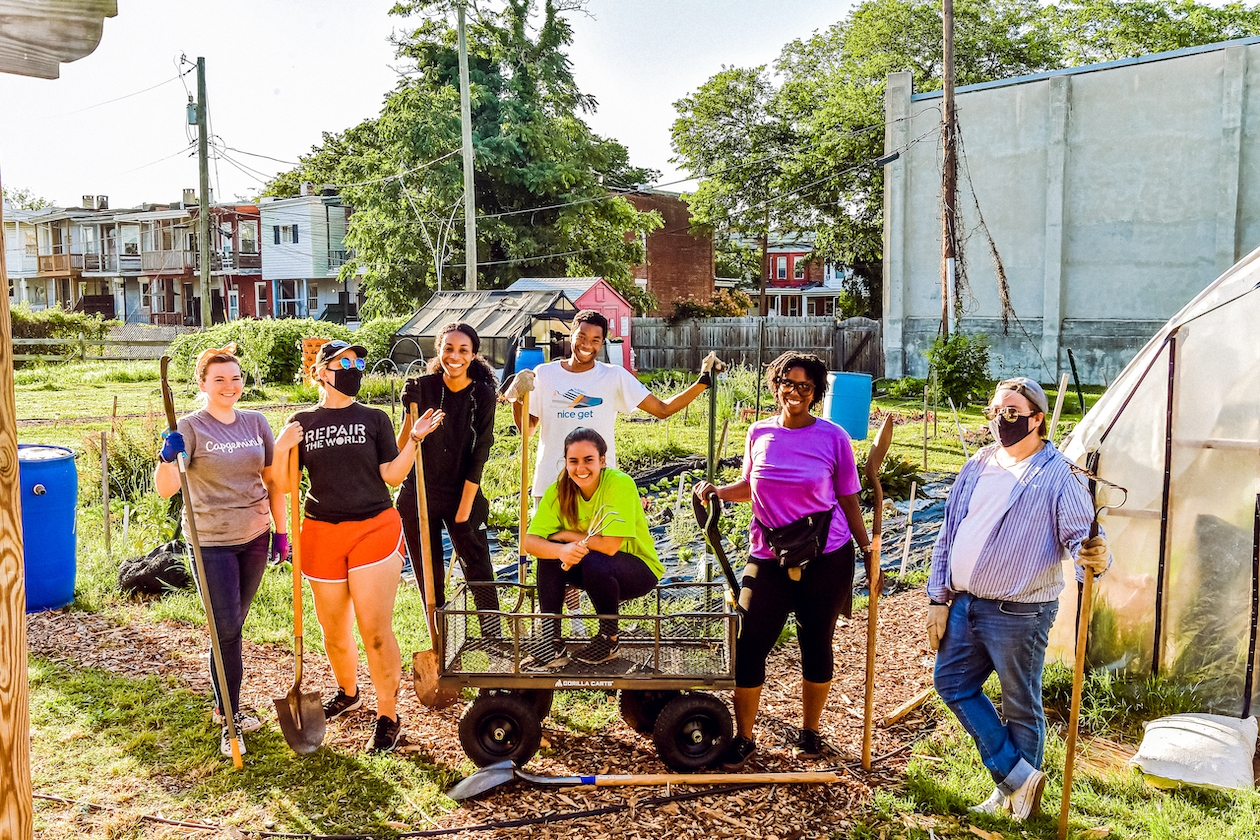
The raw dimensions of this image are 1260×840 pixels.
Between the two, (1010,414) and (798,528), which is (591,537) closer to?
(798,528)

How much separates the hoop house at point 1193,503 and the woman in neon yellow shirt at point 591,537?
2.21 meters

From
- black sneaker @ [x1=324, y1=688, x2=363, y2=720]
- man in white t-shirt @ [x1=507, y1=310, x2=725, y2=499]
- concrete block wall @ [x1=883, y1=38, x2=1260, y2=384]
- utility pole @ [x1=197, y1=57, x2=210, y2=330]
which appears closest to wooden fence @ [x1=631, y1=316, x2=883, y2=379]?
concrete block wall @ [x1=883, y1=38, x2=1260, y2=384]

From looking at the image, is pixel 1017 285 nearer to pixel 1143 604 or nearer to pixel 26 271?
pixel 1143 604

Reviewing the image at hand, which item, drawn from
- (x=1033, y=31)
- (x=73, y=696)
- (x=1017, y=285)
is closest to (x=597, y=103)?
(x=1033, y=31)

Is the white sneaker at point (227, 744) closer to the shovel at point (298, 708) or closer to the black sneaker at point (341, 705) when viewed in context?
the shovel at point (298, 708)

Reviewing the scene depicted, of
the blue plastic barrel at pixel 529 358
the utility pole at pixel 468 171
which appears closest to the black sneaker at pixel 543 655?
the blue plastic barrel at pixel 529 358

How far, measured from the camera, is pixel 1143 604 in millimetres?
4984

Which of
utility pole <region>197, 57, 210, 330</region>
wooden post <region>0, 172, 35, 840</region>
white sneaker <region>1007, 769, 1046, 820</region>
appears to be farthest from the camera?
utility pole <region>197, 57, 210, 330</region>

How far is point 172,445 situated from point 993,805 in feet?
12.4

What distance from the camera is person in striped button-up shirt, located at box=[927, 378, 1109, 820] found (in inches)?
150

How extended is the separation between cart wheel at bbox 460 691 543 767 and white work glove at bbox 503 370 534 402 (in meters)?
1.56

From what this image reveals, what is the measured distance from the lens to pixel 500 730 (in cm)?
429

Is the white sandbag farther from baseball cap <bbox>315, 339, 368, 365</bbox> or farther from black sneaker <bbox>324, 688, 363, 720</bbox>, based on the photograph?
baseball cap <bbox>315, 339, 368, 365</bbox>

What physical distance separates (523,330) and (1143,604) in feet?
54.7
